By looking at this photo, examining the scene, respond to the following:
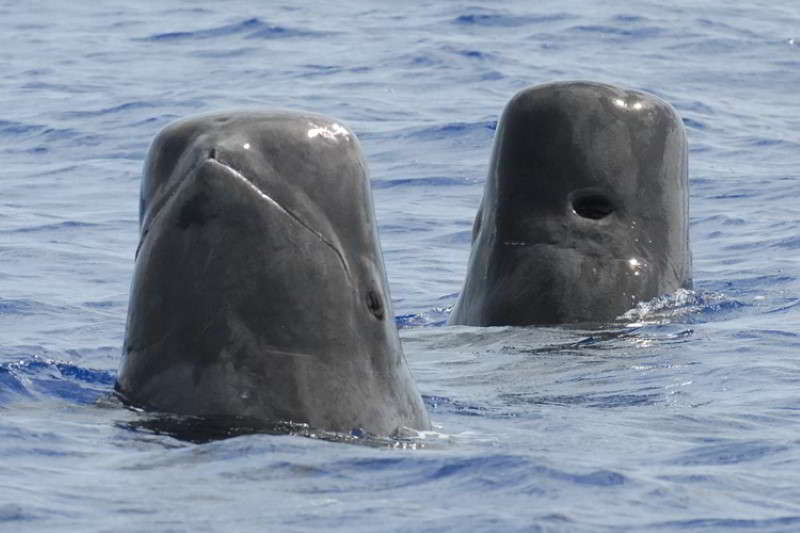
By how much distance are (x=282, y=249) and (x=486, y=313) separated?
423 centimetres

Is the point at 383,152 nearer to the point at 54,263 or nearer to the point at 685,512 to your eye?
the point at 54,263

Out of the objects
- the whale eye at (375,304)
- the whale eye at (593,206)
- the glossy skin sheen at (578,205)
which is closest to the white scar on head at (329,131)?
the whale eye at (375,304)

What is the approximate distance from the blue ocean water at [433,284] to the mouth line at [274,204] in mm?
781

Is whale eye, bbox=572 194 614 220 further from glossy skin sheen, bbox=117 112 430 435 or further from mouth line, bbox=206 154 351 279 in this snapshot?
mouth line, bbox=206 154 351 279

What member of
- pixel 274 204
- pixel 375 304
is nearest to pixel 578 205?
pixel 375 304

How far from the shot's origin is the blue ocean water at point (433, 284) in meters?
7.35

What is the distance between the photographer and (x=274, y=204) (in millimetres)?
7641

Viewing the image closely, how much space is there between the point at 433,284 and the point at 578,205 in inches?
157

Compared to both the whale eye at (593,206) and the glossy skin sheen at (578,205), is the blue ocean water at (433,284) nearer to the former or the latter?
the glossy skin sheen at (578,205)

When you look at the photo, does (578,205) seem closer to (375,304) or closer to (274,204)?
(375,304)

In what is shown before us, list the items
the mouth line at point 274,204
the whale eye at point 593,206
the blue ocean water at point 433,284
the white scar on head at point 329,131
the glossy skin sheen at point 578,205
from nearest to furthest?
1. the blue ocean water at point 433,284
2. the mouth line at point 274,204
3. the white scar on head at point 329,131
4. the glossy skin sheen at point 578,205
5. the whale eye at point 593,206

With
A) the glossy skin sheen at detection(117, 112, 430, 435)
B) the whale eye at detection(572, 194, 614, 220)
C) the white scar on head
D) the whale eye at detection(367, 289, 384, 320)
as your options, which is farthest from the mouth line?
the whale eye at detection(572, 194, 614, 220)

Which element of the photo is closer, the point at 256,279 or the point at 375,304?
the point at 256,279

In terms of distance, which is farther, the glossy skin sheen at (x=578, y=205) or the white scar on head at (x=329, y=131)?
the glossy skin sheen at (x=578, y=205)
